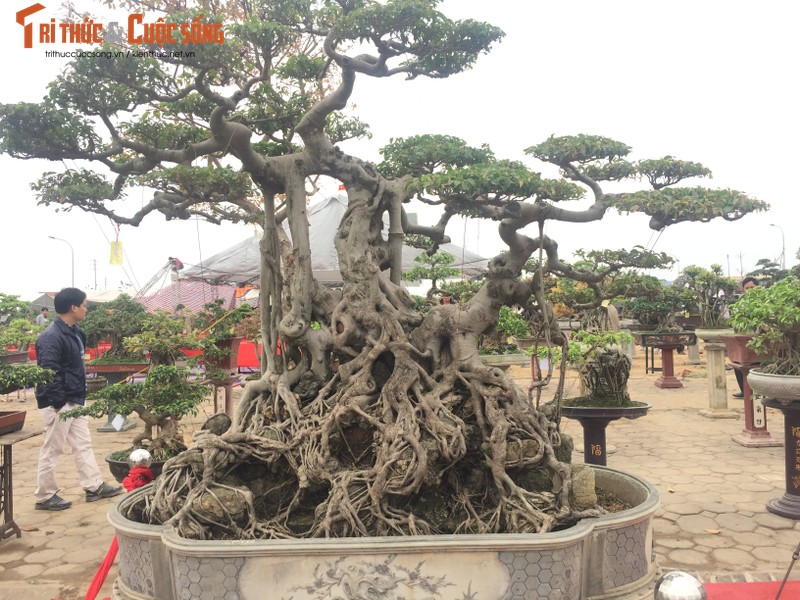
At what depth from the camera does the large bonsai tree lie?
9.90 feet

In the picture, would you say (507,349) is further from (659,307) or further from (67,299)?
(659,307)

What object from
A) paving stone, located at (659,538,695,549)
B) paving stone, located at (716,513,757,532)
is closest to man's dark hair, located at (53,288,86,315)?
paving stone, located at (659,538,695,549)

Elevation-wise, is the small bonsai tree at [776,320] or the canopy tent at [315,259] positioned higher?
the canopy tent at [315,259]

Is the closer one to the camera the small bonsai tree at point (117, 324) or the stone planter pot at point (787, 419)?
the stone planter pot at point (787, 419)

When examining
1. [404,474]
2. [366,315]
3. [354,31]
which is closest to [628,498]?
[404,474]

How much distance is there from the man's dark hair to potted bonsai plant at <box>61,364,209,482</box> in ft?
2.56

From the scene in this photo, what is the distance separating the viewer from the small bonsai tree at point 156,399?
434 cm

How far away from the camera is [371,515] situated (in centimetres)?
294

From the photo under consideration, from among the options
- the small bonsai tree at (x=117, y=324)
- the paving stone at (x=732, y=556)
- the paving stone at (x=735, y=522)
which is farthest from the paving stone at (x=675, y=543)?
the small bonsai tree at (x=117, y=324)

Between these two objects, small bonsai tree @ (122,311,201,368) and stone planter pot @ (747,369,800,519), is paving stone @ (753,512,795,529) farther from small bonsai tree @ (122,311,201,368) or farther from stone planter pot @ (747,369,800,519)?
small bonsai tree @ (122,311,201,368)

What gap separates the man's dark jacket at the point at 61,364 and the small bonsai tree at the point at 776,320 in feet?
16.7

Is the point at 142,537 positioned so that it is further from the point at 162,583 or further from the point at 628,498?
the point at 628,498

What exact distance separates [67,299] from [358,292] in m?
2.47

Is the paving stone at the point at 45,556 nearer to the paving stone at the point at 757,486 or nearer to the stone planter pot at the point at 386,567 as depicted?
the stone planter pot at the point at 386,567
